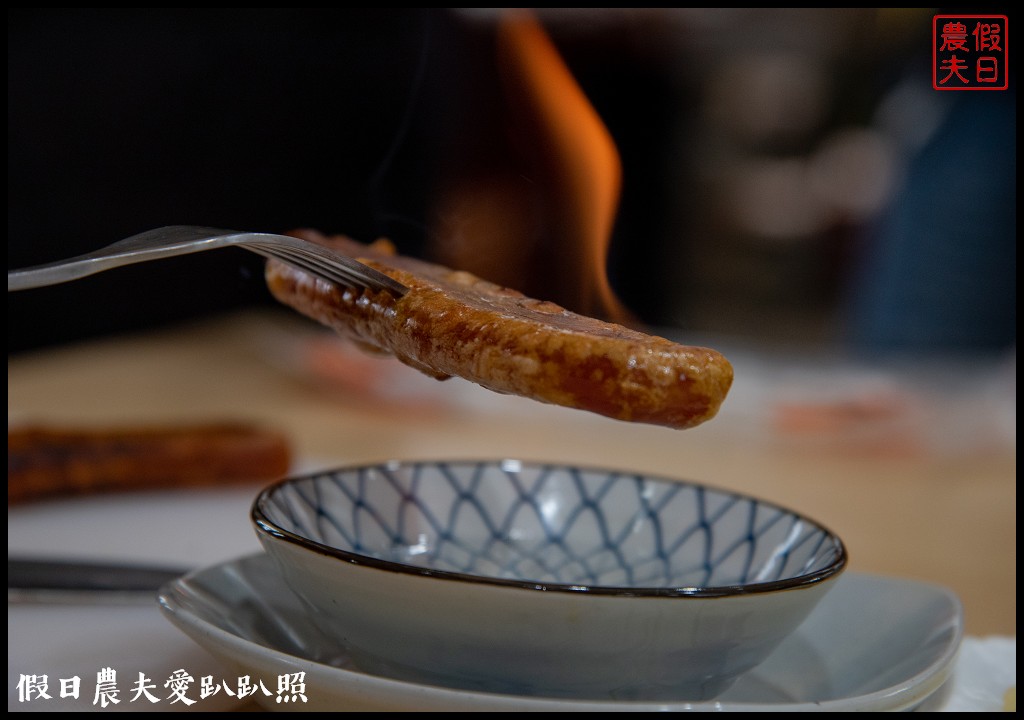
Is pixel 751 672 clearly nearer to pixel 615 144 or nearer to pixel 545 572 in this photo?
pixel 545 572

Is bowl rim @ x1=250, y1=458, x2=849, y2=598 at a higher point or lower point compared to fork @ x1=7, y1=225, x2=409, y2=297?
lower

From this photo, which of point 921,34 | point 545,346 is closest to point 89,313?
point 545,346

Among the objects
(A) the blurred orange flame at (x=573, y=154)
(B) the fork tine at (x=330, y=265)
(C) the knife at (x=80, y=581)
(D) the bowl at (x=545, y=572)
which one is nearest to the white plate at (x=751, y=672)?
(D) the bowl at (x=545, y=572)

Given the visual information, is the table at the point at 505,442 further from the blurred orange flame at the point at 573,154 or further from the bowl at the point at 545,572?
the blurred orange flame at the point at 573,154

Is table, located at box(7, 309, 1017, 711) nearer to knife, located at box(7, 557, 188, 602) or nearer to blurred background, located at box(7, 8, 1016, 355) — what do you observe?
knife, located at box(7, 557, 188, 602)

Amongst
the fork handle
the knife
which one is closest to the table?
the knife

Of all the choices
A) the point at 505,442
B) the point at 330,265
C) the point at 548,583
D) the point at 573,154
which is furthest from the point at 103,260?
the point at 505,442
